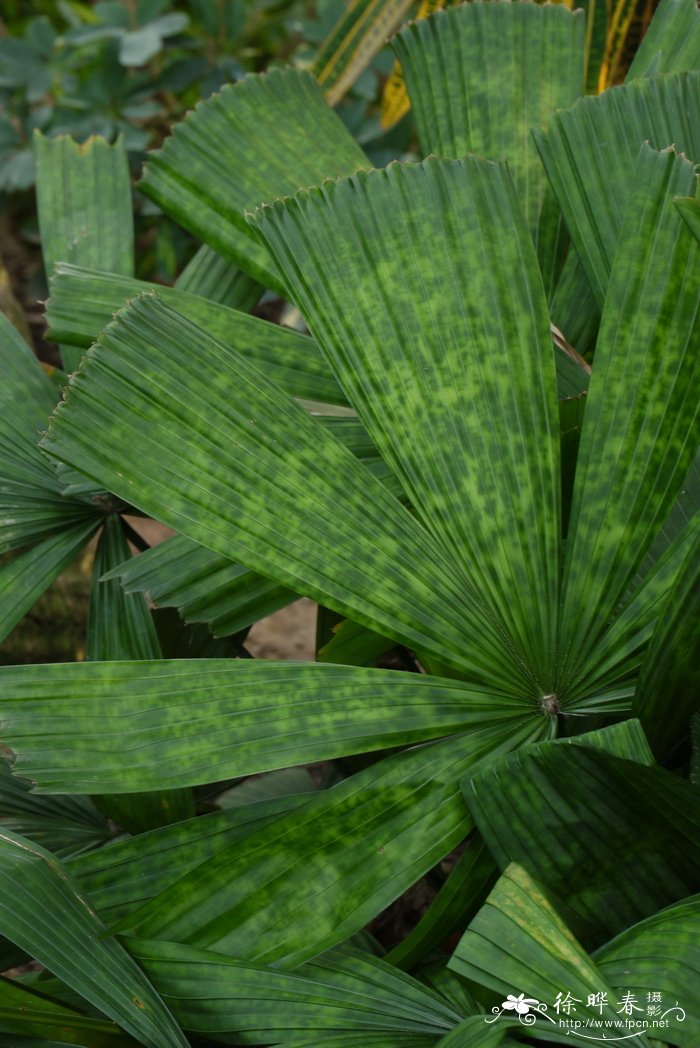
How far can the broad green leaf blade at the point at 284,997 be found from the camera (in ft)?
2.15

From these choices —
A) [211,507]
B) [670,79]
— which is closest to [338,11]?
[670,79]

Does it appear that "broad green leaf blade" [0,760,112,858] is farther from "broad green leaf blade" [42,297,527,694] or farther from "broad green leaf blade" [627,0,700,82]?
"broad green leaf blade" [627,0,700,82]

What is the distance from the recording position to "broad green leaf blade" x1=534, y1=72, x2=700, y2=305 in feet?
2.95

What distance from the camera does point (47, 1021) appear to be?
68cm

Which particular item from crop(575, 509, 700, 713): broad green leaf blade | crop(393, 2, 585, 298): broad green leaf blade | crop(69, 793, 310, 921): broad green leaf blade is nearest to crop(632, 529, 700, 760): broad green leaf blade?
crop(575, 509, 700, 713): broad green leaf blade

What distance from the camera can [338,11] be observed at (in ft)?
7.39

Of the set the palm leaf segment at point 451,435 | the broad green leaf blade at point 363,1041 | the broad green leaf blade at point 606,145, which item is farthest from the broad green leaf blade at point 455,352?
the broad green leaf blade at point 363,1041

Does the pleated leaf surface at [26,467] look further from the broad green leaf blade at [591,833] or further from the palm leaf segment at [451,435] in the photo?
the broad green leaf blade at [591,833]

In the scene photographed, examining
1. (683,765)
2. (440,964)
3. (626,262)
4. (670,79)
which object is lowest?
(440,964)

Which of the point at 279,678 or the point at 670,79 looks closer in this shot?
the point at 279,678

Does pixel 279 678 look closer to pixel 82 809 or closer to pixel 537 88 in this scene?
pixel 82 809

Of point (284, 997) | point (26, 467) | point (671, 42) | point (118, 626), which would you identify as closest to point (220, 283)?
point (26, 467)

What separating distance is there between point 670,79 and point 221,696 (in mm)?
642

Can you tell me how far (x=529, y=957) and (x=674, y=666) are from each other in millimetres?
193
